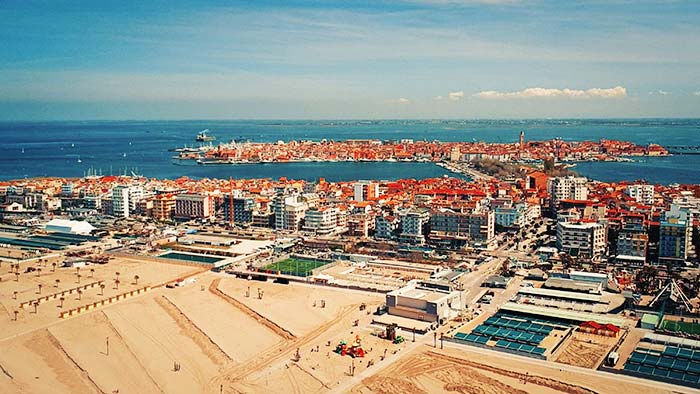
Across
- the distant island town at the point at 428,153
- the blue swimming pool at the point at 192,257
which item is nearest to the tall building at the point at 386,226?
the blue swimming pool at the point at 192,257

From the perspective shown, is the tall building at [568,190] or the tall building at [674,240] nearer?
the tall building at [674,240]

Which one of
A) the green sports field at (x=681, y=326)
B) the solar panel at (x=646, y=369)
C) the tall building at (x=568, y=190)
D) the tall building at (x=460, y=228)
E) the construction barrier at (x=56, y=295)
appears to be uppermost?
the tall building at (x=568, y=190)

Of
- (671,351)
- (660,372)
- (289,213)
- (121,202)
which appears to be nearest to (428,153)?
(121,202)

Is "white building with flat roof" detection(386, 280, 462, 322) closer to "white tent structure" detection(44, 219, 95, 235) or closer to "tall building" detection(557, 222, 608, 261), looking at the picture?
"tall building" detection(557, 222, 608, 261)

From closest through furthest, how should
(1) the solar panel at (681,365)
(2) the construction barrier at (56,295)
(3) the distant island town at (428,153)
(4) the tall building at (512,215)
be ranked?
1. (1) the solar panel at (681,365)
2. (2) the construction barrier at (56,295)
3. (4) the tall building at (512,215)
4. (3) the distant island town at (428,153)

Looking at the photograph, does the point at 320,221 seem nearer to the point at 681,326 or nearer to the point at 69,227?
the point at 69,227

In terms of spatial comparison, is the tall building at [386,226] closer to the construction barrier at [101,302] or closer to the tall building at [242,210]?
the tall building at [242,210]
